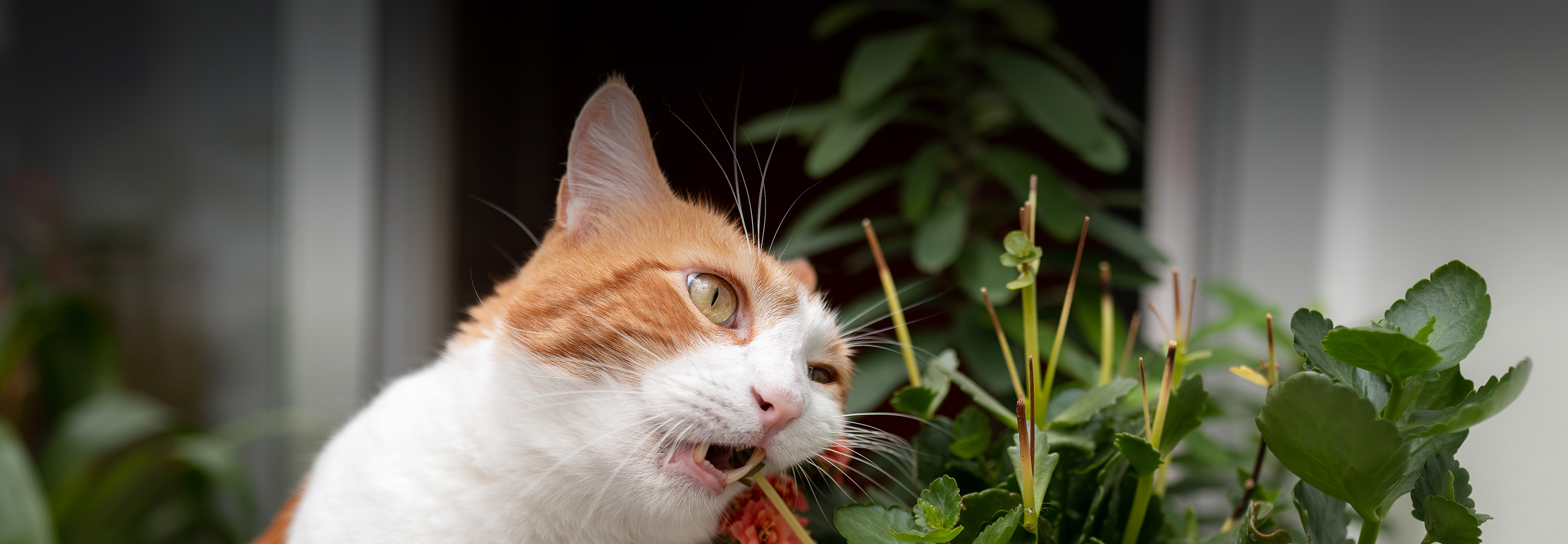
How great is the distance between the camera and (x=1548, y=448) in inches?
20.9

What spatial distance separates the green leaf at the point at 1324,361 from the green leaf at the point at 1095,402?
9cm

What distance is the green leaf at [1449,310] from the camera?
355mm

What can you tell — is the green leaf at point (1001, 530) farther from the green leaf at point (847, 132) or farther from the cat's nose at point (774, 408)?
the green leaf at point (847, 132)

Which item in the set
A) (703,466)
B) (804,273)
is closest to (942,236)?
(804,273)

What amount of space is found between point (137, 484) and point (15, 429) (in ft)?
0.94

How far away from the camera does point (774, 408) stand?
42 cm

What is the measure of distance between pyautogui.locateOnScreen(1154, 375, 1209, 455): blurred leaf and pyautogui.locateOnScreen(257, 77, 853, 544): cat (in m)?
0.19

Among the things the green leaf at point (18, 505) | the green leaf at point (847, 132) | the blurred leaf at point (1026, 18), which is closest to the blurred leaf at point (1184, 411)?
the green leaf at point (847, 132)

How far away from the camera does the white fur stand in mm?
429

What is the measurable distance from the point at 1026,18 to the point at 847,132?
1.10 ft

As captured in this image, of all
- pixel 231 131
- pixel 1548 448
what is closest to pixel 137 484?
pixel 231 131

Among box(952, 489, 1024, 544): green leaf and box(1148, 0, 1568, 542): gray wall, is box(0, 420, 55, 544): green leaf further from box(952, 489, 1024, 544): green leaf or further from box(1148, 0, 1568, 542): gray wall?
box(1148, 0, 1568, 542): gray wall

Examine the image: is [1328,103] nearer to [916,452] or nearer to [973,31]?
[973,31]

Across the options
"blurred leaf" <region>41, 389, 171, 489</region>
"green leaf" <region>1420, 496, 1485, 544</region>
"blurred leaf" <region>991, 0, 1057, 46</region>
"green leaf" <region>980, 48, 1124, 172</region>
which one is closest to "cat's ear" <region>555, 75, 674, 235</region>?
"green leaf" <region>1420, 496, 1485, 544</region>
